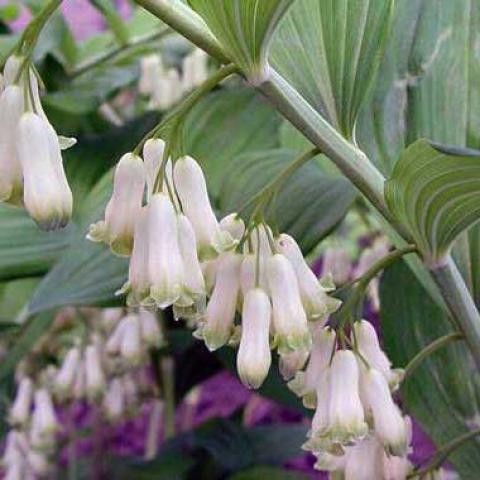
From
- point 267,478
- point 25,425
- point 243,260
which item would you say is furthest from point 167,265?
point 25,425

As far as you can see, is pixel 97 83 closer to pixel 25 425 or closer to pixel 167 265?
pixel 25 425

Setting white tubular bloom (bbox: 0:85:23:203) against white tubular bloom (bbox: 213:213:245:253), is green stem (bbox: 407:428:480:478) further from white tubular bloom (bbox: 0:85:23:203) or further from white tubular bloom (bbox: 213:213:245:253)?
white tubular bloom (bbox: 0:85:23:203)

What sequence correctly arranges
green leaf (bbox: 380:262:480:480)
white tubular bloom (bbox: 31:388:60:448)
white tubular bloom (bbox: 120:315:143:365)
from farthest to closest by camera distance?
1. white tubular bloom (bbox: 31:388:60:448)
2. white tubular bloom (bbox: 120:315:143:365)
3. green leaf (bbox: 380:262:480:480)

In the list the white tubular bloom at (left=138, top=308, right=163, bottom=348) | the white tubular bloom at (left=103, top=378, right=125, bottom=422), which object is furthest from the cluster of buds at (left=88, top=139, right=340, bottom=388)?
the white tubular bloom at (left=103, top=378, right=125, bottom=422)

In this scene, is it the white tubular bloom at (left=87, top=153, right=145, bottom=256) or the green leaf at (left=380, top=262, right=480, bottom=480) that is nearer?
the white tubular bloom at (left=87, top=153, right=145, bottom=256)

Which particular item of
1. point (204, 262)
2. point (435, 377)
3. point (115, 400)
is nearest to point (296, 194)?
point (435, 377)

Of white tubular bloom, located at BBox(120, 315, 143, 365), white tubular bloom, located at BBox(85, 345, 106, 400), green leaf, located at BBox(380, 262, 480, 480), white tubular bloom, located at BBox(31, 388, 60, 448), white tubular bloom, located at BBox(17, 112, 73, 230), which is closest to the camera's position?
white tubular bloom, located at BBox(17, 112, 73, 230)

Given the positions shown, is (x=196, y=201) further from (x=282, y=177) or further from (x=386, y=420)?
(x=386, y=420)
